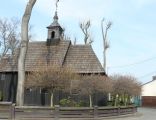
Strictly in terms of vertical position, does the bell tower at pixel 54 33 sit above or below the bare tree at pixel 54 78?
above

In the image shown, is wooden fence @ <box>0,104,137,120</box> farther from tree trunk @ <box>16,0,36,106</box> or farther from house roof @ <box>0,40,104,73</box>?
house roof @ <box>0,40,104,73</box>

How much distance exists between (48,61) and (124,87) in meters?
9.10

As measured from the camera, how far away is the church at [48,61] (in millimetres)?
41469

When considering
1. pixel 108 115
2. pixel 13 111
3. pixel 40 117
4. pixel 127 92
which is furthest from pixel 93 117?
pixel 127 92

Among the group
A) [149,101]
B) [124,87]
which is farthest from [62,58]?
[149,101]

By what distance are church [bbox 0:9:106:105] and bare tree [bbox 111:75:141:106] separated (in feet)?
6.35

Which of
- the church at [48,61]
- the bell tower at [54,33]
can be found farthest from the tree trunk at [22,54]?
the bell tower at [54,33]

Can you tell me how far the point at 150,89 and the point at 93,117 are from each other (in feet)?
161

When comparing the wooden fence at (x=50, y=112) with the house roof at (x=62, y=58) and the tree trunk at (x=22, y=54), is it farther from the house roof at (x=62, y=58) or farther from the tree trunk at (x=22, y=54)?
the house roof at (x=62, y=58)

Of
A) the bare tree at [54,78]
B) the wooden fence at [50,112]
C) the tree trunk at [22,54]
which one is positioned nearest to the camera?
the wooden fence at [50,112]

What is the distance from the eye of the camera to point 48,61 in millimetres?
42219

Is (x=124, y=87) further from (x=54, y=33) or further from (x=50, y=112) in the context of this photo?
(x=50, y=112)

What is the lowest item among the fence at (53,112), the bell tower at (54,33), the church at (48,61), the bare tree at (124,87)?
the fence at (53,112)

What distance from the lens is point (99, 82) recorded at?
32.3 metres
